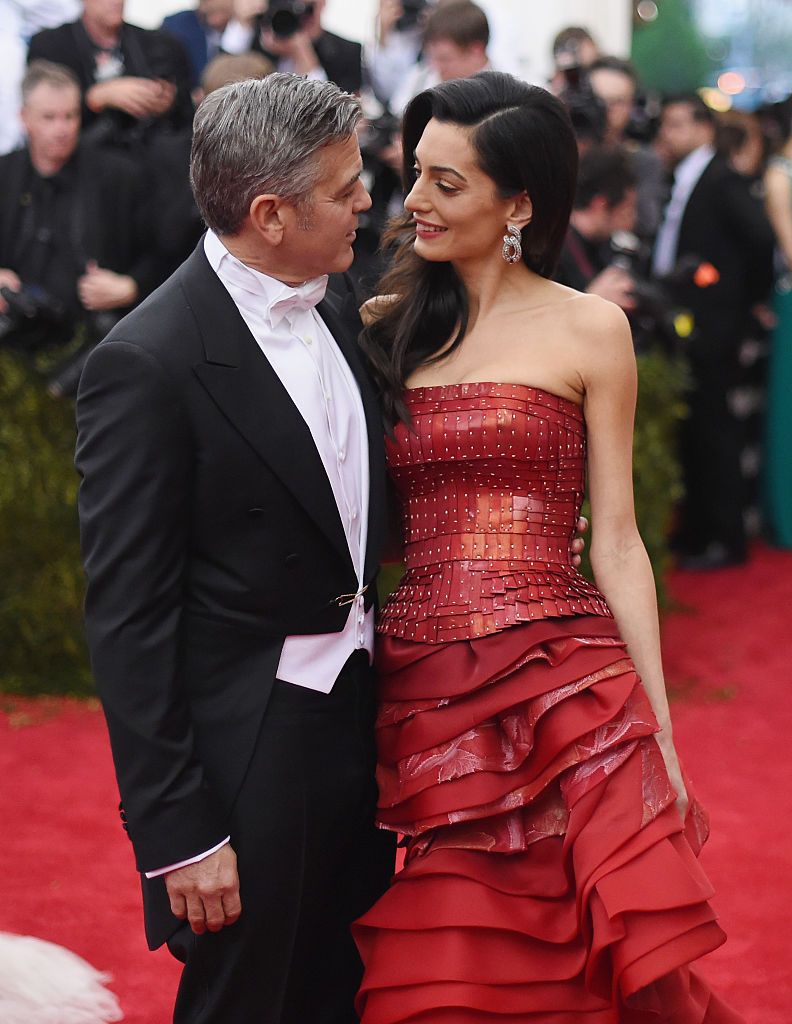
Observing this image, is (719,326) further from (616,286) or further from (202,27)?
(202,27)

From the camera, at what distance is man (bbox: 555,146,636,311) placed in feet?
16.8

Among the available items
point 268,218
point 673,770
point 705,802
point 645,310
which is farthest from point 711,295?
point 268,218

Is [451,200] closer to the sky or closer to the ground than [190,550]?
closer to the sky

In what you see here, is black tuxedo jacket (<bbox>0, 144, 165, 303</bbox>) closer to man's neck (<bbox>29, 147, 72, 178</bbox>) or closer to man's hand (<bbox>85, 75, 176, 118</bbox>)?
man's neck (<bbox>29, 147, 72, 178</bbox>)

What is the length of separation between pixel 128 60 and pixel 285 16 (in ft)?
2.13

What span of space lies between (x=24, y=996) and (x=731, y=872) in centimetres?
187

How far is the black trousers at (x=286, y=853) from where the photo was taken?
2100mm

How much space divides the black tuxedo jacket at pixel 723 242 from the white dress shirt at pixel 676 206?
26mm

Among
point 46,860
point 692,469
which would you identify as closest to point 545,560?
point 46,860

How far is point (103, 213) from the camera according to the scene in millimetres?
5086

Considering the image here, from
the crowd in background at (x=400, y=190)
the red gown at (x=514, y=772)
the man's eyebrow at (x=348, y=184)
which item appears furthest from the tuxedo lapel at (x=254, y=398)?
the crowd in background at (x=400, y=190)

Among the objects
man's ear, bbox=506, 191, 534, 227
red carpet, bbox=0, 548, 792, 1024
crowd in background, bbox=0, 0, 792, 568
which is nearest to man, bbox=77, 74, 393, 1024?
man's ear, bbox=506, 191, 534, 227

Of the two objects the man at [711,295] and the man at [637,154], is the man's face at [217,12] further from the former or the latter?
the man at [711,295]

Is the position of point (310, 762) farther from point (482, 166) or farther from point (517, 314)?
point (482, 166)
